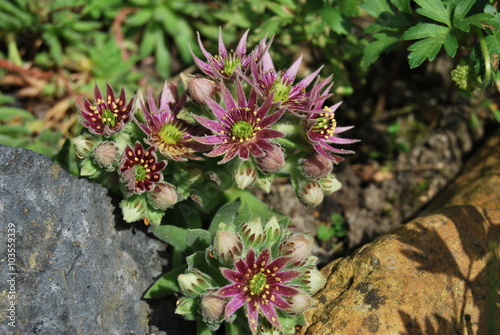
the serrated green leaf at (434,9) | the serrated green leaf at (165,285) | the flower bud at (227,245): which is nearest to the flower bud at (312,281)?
the flower bud at (227,245)

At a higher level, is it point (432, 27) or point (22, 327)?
point (432, 27)

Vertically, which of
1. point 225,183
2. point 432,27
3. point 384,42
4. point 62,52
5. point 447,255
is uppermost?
point 432,27

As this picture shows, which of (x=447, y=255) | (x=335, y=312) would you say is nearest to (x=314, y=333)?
(x=335, y=312)

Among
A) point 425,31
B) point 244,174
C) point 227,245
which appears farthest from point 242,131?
point 425,31

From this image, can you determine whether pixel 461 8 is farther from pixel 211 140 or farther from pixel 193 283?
pixel 193 283

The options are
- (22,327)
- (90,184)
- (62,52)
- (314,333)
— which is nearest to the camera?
(22,327)

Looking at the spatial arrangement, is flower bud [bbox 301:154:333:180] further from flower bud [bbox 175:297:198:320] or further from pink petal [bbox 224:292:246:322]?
flower bud [bbox 175:297:198:320]

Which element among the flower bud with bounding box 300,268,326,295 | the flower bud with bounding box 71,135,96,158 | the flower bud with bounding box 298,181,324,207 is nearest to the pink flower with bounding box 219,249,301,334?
the flower bud with bounding box 300,268,326,295

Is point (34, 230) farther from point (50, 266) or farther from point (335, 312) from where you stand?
point (335, 312)

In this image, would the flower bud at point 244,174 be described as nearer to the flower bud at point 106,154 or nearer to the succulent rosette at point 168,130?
the succulent rosette at point 168,130
